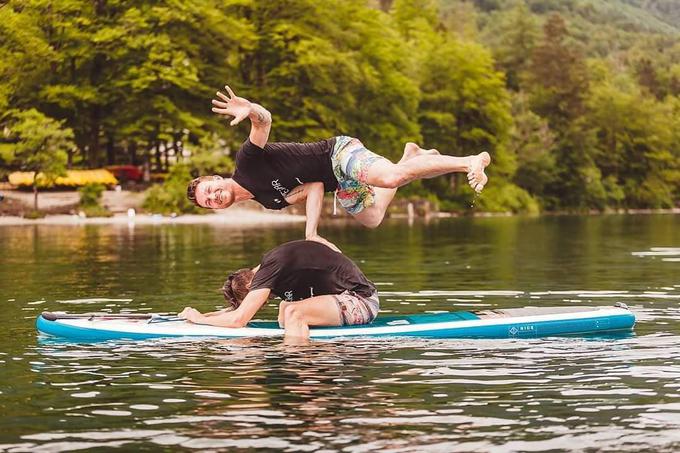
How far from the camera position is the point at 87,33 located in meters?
73.2

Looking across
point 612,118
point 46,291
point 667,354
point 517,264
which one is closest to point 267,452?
point 667,354

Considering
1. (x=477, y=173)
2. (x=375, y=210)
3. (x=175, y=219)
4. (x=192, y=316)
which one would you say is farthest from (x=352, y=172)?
(x=175, y=219)

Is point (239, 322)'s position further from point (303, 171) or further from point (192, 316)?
point (303, 171)

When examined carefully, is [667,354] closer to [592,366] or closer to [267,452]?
[592,366]

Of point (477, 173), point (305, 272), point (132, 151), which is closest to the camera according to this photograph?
point (477, 173)

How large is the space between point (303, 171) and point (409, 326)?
2.13m

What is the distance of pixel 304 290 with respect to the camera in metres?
14.2

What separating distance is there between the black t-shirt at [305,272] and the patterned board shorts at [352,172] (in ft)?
3.51

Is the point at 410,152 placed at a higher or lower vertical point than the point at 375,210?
higher

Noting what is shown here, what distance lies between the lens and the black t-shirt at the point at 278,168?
1473cm

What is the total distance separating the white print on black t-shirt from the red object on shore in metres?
61.0

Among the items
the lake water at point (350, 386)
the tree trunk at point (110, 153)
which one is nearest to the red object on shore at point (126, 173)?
the tree trunk at point (110, 153)

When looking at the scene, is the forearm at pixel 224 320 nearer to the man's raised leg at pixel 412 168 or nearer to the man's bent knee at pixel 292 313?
the man's bent knee at pixel 292 313

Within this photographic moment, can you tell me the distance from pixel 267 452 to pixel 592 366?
186 inches
